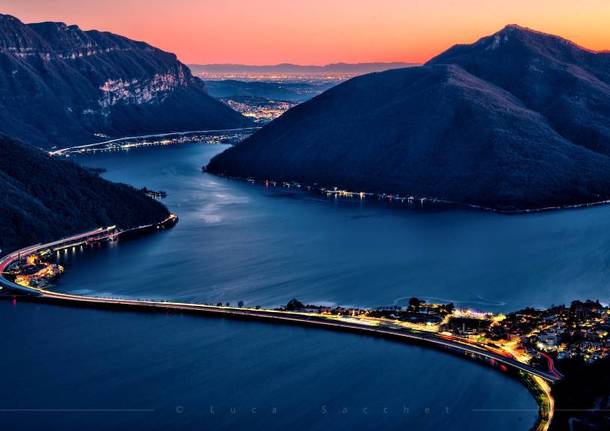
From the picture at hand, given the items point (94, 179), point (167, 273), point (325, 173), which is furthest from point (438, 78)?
point (167, 273)

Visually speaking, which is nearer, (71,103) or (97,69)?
(71,103)

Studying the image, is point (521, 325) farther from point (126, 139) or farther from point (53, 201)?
point (126, 139)

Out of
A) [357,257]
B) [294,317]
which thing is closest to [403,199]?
[357,257]

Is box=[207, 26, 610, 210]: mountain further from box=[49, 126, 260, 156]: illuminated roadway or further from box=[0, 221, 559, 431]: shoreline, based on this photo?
box=[0, 221, 559, 431]: shoreline

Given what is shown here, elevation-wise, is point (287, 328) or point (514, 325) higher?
point (514, 325)

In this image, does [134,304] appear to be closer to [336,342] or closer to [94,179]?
[336,342]

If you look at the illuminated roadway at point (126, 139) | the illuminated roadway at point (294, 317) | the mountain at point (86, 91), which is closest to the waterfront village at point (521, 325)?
the illuminated roadway at point (294, 317)

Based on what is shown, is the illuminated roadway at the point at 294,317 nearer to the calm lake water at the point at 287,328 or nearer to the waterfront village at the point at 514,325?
the waterfront village at the point at 514,325
